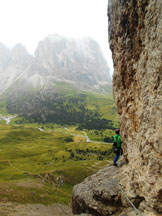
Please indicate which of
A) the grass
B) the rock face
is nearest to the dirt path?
the grass

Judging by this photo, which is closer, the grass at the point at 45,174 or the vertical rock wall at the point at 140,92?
the vertical rock wall at the point at 140,92

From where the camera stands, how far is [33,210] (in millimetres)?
50500

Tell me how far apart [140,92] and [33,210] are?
5134 centimetres

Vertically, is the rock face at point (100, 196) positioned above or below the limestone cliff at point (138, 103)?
below

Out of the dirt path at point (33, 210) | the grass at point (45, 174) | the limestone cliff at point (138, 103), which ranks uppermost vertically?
the limestone cliff at point (138, 103)

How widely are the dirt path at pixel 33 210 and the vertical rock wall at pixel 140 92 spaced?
38068 millimetres

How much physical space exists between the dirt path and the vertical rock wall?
125ft

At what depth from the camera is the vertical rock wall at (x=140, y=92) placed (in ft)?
44.4

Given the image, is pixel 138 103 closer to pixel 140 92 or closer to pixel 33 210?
pixel 140 92

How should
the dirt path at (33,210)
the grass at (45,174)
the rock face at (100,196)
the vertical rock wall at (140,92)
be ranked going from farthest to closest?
the grass at (45,174)
the dirt path at (33,210)
the rock face at (100,196)
the vertical rock wall at (140,92)

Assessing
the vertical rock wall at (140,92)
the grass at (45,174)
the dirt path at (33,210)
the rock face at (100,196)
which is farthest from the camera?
the grass at (45,174)

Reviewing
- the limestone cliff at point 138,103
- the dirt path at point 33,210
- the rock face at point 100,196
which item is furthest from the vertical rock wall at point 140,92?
the dirt path at point 33,210

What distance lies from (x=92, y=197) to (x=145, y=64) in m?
21.7

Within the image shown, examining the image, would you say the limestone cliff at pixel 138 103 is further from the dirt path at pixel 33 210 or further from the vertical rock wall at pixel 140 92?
the dirt path at pixel 33 210
